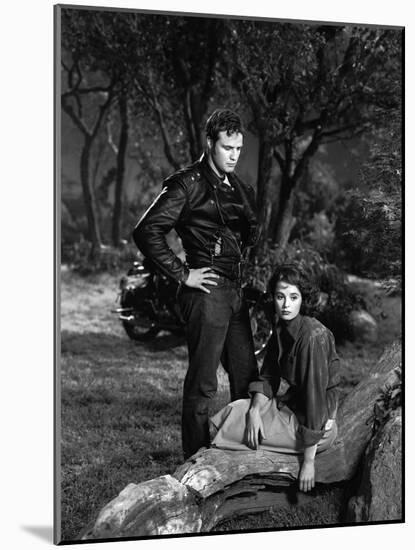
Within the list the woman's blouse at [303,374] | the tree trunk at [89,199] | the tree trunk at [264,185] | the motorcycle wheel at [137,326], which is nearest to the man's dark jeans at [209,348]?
the woman's blouse at [303,374]

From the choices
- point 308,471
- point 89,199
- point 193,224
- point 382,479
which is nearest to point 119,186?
point 89,199

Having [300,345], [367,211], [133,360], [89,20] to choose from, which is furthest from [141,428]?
[89,20]

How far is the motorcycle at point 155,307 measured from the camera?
543 cm

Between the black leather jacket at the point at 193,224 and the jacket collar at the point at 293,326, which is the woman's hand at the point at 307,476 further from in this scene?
the black leather jacket at the point at 193,224

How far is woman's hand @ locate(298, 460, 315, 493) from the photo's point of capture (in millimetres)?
5348

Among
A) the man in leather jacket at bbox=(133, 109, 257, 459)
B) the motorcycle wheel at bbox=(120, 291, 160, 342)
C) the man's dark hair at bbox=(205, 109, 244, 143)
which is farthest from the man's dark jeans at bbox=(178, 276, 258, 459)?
the man's dark hair at bbox=(205, 109, 244, 143)

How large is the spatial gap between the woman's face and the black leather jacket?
9.6 inches

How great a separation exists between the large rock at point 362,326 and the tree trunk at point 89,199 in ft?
4.52

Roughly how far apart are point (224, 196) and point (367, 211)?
0.88m

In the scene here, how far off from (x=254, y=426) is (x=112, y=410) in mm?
691

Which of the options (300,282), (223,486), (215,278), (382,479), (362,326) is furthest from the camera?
(362,326)

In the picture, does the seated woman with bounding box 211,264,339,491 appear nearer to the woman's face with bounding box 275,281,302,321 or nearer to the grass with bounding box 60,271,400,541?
the woman's face with bounding box 275,281,302,321

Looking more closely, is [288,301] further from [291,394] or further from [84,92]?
[84,92]

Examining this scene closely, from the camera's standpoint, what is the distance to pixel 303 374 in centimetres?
534
